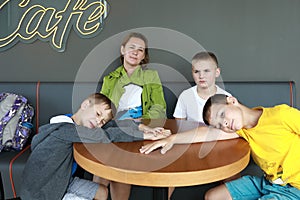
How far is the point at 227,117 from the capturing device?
175cm

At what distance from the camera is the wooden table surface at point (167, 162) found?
A: 1310 millimetres

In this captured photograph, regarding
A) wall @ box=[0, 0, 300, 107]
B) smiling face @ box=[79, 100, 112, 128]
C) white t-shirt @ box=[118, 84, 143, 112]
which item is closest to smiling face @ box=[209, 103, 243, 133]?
smiling face @ box=[79, 100, 112, 128]

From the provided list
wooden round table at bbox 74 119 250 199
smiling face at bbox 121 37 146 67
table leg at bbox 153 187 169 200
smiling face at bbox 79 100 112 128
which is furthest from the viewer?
smiling face at bbox 121 37 146 67

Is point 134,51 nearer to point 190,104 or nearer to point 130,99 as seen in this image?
point 130,99

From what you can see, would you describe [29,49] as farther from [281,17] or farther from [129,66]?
[281,17]

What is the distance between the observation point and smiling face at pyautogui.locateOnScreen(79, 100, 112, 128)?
1.80m

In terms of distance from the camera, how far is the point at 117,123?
2.00 m

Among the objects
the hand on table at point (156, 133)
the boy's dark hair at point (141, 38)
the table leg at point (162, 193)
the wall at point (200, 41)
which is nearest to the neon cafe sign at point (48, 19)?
the wall at point (200, 41)

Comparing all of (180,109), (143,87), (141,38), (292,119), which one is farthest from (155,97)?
(292,119)

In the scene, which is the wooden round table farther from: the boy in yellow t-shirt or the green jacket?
the green jacket

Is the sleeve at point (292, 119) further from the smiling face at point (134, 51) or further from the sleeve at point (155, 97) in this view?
the smiling face at point (134, 51)

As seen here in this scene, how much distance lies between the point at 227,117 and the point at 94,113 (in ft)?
2.28

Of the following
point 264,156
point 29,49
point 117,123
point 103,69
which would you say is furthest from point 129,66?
point 264,156

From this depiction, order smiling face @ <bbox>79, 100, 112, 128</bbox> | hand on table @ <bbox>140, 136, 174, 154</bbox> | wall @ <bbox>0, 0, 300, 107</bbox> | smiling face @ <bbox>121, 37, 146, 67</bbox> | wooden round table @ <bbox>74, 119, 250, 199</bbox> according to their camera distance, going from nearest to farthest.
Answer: wooden round table @ <bbox>74, 119, 250, 199</bbox>, hand on table @ <bbox>140, 136, 174, 154</bbox>, smiling face @ <bbox>79, 100, 112, 128</bbox>, smiling face @ <bbox>121, 37, 146, 67</bbox>, wall @ <bbox>0, 0, 300, 107</bbox>
